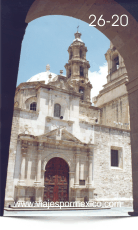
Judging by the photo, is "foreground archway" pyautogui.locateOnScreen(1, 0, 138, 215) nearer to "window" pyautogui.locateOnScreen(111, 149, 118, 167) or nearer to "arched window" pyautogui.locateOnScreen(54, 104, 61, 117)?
"arched window" pyautogui.locateOnScreen(54, 104, 61, 117)

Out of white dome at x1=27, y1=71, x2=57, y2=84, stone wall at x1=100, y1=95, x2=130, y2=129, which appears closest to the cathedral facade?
stone wall at x1=100, y1=95, x2=130, y2=129

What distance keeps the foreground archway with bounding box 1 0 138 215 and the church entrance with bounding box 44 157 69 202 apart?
11.0 metres

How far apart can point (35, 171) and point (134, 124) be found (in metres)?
10.7

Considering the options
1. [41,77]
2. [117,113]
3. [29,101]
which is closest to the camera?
[117,113]

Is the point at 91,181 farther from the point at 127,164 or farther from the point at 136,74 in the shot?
the point at 136,74

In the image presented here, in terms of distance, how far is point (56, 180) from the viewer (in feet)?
47.8

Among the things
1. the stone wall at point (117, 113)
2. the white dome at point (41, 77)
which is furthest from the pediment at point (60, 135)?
the white dome at point (41, 77)

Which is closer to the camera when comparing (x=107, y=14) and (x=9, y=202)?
(x=107, y=14)

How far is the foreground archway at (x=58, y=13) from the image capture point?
2.94 meters

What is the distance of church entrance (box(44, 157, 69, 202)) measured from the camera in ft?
46.4

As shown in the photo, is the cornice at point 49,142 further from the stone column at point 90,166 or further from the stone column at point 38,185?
the stone column at point 38,185

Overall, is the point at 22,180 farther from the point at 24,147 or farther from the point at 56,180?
the point at 56,180

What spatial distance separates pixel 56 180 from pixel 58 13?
11899 mm

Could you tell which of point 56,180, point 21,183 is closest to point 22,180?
point 21,183
